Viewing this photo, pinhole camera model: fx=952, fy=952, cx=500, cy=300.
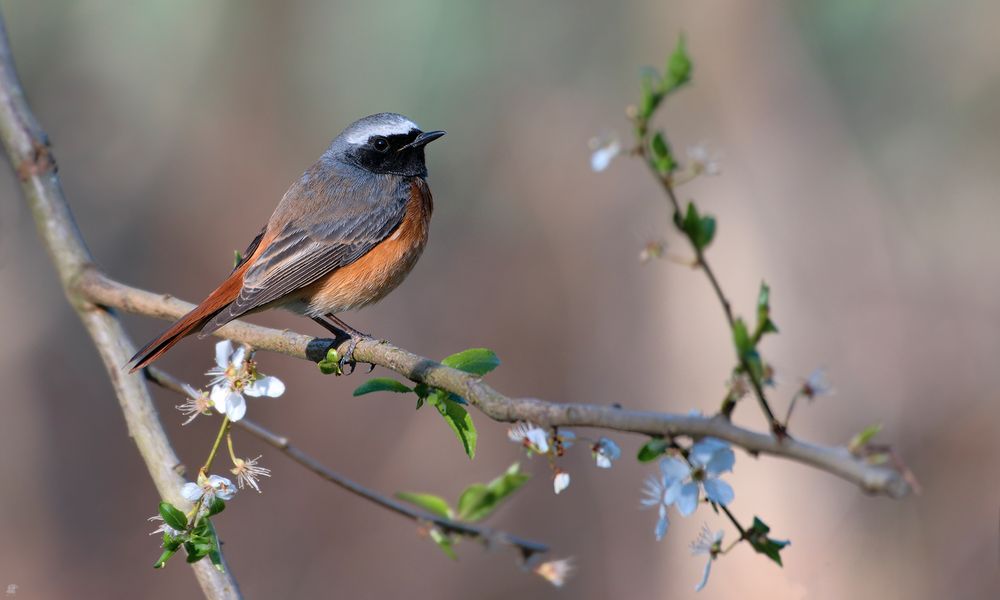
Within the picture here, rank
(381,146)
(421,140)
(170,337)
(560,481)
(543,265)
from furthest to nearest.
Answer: (543,265)
(381,146)
(421,140)
(170,337)
(560,481)

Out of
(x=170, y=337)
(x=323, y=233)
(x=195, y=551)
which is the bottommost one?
(x=195, y=551)

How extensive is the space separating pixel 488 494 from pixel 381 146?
8.66 ft

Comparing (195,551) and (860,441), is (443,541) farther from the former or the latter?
(860,441)

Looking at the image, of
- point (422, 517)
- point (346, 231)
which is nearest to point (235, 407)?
point (422, 517)

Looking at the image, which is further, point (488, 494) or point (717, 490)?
point (488, 494)

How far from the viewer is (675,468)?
1.74 m

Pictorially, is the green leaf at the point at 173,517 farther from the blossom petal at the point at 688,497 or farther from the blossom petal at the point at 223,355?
the blossom petal at the point at 688,497

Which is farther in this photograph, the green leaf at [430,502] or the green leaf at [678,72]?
the green leaf at [430,502]

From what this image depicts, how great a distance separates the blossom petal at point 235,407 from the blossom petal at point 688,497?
108cm

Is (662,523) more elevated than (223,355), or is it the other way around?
(223,355)

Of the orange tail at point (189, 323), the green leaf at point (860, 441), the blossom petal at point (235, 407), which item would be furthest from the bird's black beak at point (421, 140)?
the green leaf at point (860, 441)

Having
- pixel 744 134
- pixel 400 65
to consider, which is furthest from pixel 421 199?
pixel 400 65

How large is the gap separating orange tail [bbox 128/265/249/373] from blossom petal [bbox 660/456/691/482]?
1.93m

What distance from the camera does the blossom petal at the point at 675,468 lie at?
1.74 metres
